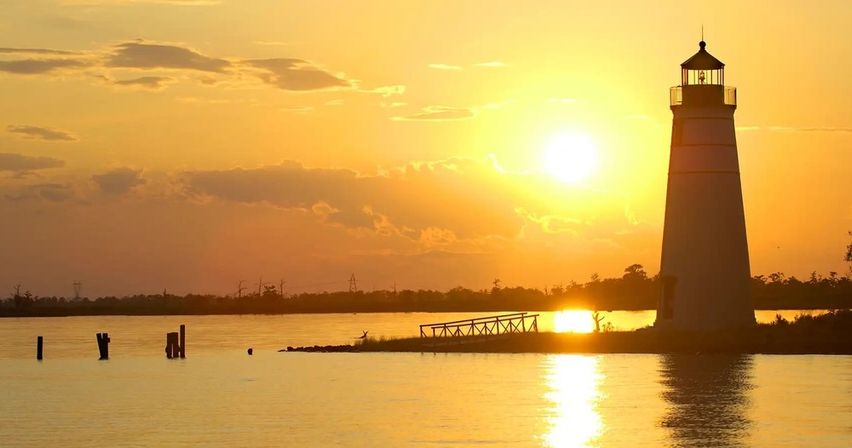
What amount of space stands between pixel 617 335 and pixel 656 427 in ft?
73.3

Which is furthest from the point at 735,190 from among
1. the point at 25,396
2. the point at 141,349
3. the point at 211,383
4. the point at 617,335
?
the point at 141,349

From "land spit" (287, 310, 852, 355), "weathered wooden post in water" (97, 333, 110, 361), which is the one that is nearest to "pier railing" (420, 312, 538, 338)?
"land spit" (287, 310, 852, 355)

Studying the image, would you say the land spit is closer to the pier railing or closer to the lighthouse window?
the lighthouse window

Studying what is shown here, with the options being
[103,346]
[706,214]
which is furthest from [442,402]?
[103,346]

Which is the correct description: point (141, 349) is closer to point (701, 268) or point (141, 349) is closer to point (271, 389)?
point (271, 389)

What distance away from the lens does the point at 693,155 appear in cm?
6003

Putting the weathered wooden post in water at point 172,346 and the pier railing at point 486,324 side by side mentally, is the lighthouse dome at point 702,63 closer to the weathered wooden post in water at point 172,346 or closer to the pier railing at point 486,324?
the pier railing at point 486,324

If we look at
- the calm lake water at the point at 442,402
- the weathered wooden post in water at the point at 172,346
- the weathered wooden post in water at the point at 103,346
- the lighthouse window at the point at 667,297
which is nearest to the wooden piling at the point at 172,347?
the weathered wooden post in water at the point at 172,346

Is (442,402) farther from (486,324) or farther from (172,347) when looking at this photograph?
(172,347)

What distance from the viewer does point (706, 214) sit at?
196 ft

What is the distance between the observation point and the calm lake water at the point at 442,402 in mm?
Answer: 42719

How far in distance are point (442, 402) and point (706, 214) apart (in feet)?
52.1

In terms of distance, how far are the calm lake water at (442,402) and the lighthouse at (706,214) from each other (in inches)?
102

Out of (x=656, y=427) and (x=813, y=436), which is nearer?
(x=813, y=436)
